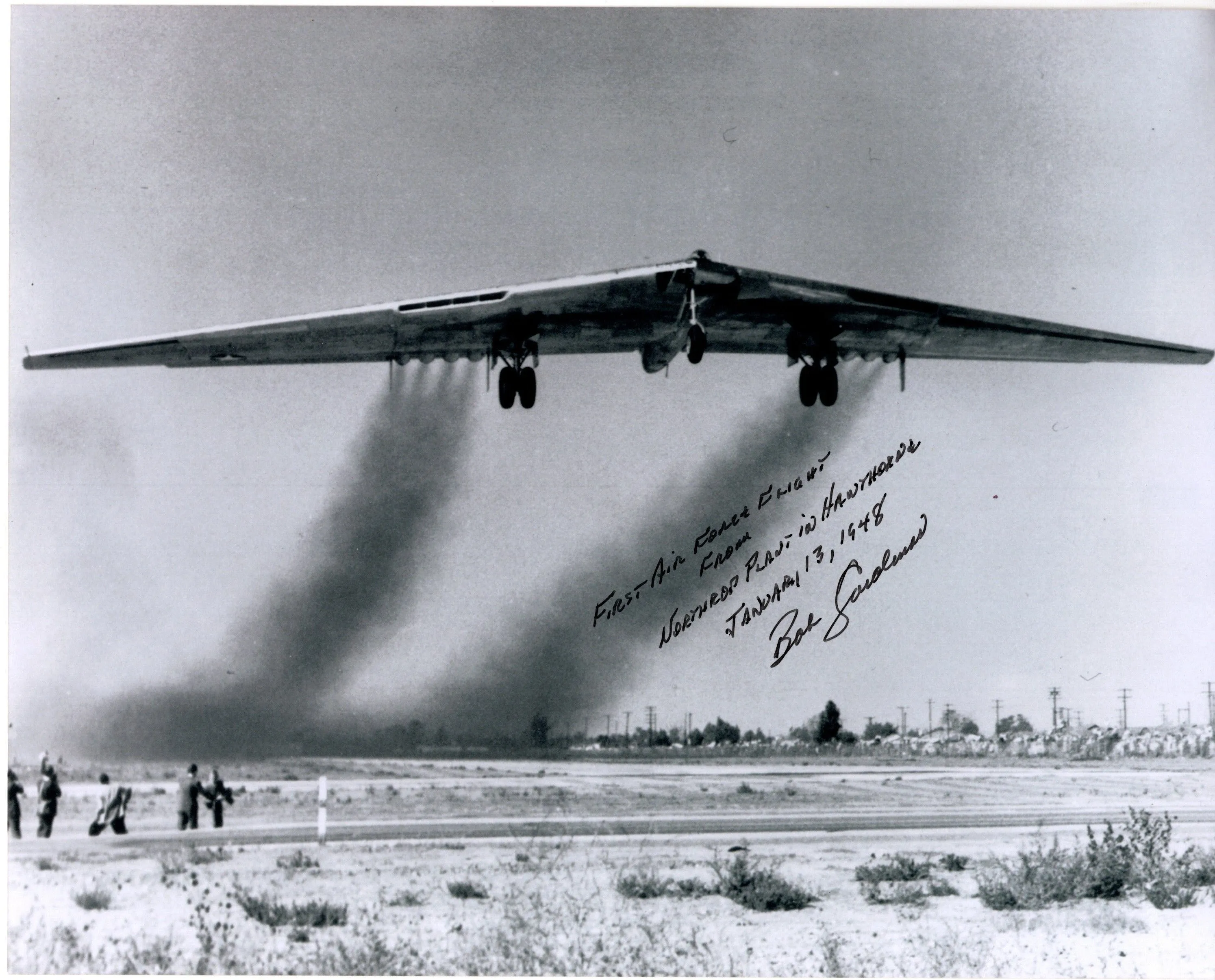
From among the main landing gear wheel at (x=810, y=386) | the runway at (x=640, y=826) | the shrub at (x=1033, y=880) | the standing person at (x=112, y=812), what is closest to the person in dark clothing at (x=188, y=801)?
the runway at (x=640, y=826)

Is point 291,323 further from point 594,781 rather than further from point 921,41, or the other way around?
point 921,41

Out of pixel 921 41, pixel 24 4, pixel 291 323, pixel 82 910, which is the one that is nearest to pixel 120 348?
pixel 291 323

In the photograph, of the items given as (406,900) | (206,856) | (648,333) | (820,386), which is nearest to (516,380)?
(648,333)

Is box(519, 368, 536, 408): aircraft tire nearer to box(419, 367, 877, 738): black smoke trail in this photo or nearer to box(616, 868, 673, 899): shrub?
box(419, 367, 877, 738): black smoke trail

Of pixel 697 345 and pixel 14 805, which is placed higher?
pixel 697 345

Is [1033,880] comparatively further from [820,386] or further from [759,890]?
[820,386]

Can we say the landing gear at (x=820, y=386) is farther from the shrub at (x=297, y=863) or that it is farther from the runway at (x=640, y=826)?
the shrub at (x=297, y=863)

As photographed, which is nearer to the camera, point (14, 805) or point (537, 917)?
point (537, 917)

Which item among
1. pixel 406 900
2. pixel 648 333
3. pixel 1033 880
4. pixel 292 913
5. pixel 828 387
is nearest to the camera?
pixel 292 913
